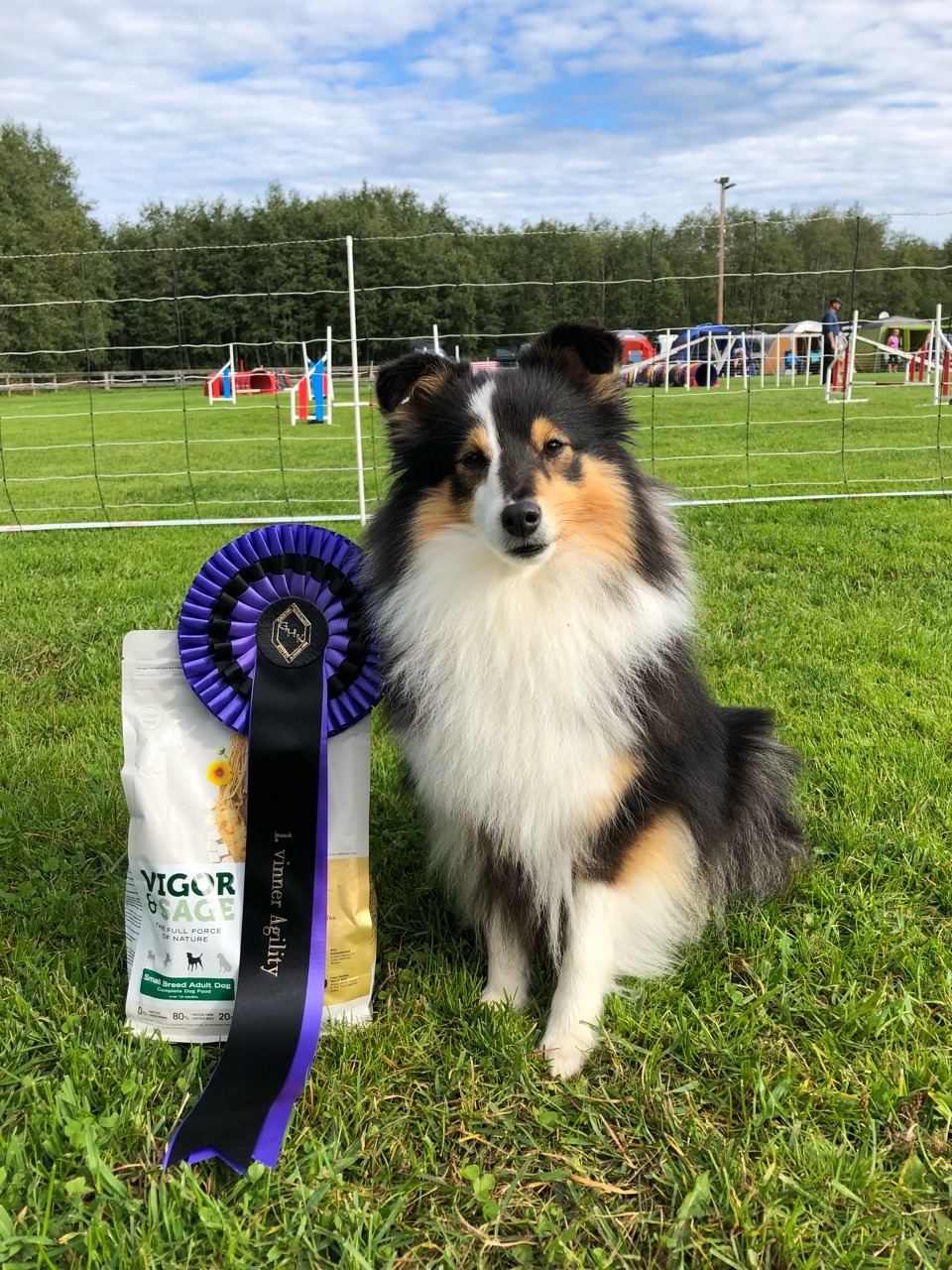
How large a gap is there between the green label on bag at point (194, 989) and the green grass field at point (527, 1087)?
13cm

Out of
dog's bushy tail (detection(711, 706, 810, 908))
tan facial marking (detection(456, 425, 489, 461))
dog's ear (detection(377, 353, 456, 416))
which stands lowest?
dog's bushy tail (detection(711, 706, 810, 908))

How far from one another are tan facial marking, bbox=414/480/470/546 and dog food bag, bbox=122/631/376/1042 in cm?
69

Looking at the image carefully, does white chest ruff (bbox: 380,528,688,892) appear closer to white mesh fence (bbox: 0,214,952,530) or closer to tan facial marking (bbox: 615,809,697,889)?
tan facial marking (bbox: 615,809,697,889)

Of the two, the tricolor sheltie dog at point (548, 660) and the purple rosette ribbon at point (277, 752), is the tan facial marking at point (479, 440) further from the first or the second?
the purple rosette ribbon at point (277, 752)

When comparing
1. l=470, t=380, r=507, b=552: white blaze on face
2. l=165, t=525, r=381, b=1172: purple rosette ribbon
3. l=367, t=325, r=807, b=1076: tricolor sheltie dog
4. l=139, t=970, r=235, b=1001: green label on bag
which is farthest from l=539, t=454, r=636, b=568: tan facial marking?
l=139, t=970, r=235, b=1001: green label on bag

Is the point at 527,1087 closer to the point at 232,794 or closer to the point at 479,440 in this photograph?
the point at 232,794

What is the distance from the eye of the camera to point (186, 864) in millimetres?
2232

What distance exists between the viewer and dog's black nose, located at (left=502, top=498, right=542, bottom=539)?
2.09 metres

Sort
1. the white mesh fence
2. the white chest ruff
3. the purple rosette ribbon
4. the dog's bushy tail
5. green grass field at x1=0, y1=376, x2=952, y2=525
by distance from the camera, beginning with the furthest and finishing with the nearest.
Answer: green grass field at x1=0, y1=376, x2=952, y2=525
the white mesh fence
the dog's bushy tail
the white chest ruff
the purple rosette ribbon

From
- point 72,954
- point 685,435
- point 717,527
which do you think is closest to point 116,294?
point 685,435

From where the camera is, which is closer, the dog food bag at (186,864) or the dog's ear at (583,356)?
the dog food bag at (186,864)

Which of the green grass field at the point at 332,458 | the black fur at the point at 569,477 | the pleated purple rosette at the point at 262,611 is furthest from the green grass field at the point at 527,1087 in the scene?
the green grass field at the point at 332,458

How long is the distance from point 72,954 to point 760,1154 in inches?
72.7

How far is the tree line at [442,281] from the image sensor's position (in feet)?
30.0
